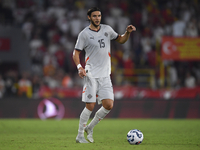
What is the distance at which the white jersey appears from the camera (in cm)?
721

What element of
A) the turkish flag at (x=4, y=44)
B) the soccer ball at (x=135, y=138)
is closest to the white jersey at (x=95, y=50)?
the soccer ball at (x=135, y=138)

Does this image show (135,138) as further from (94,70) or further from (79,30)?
(79,30)

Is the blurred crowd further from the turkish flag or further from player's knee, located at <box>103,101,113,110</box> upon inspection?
player's knee, located at <box>103,101,113,110</box>

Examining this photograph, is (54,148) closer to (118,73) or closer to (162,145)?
(162,145)

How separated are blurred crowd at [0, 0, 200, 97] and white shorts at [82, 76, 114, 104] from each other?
9.39 metres

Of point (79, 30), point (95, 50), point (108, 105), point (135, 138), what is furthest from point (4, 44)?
point (135, 138)

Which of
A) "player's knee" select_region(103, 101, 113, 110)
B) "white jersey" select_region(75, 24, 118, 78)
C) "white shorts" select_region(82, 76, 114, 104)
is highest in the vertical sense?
"white jersey" select_region(75, 24, 118, 78)

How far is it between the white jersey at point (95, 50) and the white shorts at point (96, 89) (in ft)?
0.32

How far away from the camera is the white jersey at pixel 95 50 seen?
7.21m

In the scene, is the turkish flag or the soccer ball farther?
the turkish flag

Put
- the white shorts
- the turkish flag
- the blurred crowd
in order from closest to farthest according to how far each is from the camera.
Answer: the white shorts → the blurred crowd → the turkish flag

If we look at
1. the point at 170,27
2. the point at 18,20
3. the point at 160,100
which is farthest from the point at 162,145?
the point at 18,20

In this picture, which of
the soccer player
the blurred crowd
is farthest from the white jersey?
the blurred crowd

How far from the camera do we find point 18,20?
1969 cm
